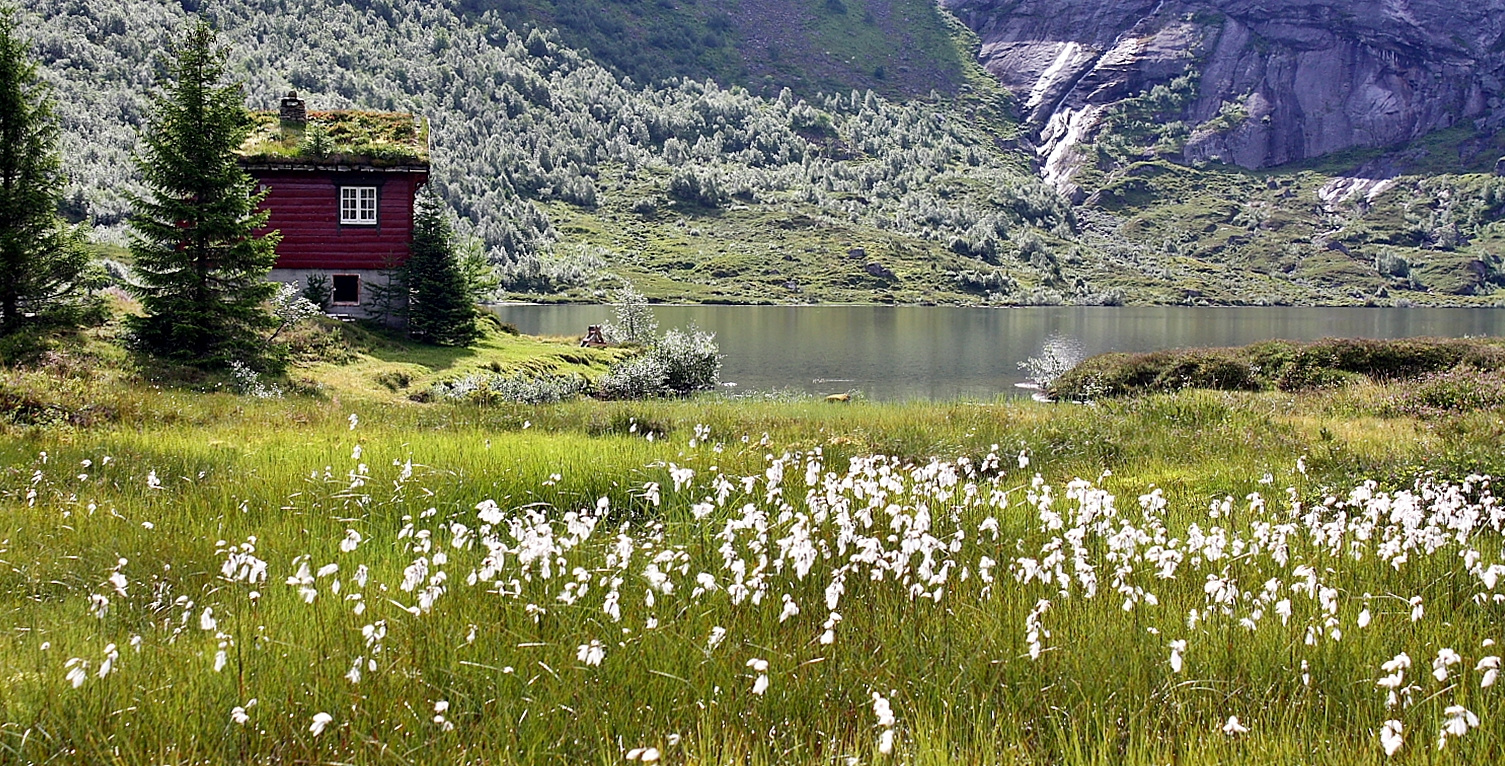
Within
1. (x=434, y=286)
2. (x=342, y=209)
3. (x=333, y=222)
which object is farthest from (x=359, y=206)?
(x=434, y=286)

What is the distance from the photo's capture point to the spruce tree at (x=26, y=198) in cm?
2578

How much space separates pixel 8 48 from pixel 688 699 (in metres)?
30.3

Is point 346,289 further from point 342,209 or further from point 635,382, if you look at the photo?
point 635,382

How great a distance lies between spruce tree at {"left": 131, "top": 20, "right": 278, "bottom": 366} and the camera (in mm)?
28078

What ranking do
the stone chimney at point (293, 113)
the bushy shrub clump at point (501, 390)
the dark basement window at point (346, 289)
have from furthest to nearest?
the stone chimney at point (293, 113), the dark basement window at point (346, 289), the bushy shrub clump at point (501, 390)

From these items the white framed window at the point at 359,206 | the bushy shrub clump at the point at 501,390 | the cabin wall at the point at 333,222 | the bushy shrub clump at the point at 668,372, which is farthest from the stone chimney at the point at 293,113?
the bushy shrub clump at the point at 501,390

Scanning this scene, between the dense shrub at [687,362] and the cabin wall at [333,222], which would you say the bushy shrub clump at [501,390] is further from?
the cabin wall at [333,222]

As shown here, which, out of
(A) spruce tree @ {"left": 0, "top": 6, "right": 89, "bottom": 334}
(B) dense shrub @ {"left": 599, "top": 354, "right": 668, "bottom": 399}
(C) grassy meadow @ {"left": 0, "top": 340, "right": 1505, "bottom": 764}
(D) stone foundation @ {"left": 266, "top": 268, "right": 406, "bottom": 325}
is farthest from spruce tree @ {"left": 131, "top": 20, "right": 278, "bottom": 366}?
(C) grassy meadow @ {"left": 0, "top": 340, "right": 1505, "bottom": 764}

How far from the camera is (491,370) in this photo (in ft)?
122

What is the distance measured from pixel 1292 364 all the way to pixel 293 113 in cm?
4383

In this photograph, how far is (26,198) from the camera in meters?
25.8

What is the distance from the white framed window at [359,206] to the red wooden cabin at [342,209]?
0.14 ft

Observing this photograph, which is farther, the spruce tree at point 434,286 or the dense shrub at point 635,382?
the spruce tree at point 434,286

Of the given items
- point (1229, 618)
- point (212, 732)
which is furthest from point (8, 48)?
point (1229, 618)
